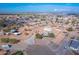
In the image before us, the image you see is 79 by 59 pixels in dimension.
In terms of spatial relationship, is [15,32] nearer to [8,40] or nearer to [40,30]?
[8,40]

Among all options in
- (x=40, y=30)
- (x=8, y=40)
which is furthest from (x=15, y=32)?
(x=40, y=30)

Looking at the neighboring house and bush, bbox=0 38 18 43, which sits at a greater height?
the neighboring house

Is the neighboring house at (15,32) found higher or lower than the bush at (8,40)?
higher

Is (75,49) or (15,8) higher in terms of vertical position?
(15,8)

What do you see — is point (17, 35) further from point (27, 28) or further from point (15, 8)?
point (15, 8)
